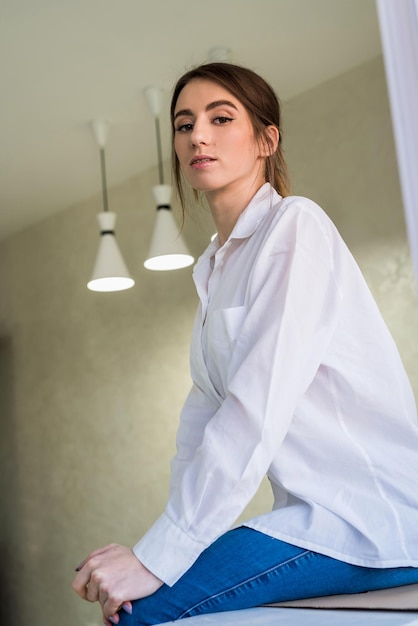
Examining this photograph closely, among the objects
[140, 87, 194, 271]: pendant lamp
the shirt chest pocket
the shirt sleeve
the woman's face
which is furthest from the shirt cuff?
[140, 87, 194, 271]: pendant lamp

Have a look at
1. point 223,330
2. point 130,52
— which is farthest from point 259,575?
point 130,52

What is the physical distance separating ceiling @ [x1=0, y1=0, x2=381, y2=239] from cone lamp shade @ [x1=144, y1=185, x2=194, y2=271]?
60 cm

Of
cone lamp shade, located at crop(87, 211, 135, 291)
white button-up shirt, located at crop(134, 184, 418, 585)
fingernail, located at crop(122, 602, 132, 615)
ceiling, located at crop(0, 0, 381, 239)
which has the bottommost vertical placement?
fingernail, located at crop(122, 602, 132, 615)

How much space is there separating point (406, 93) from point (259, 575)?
23.6 inches

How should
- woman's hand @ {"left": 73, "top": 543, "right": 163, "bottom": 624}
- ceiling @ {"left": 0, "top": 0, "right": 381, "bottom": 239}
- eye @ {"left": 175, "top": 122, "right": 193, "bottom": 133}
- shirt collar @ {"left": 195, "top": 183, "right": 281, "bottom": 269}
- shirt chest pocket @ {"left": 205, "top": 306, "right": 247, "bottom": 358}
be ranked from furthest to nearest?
1. ceiling @ {"left": 0, "top": 0, "right": 381, "bottom": 239}
2. eye @ {"left": 175, "top": 122, "right": 193, "bottom": 133}
3. shirt collar @ {"left": 195, "top": 183, "right": 281, "bottom": 269}
4. shirt chest pocket @ {"left": 205, "top": 306, "right": 247, "bottom": 358}
5. woman's hand @ {"left": 73, "top": 543, "right": 163, "bottom": 624}

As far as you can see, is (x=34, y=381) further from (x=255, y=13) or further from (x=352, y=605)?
(x=352, y=605)

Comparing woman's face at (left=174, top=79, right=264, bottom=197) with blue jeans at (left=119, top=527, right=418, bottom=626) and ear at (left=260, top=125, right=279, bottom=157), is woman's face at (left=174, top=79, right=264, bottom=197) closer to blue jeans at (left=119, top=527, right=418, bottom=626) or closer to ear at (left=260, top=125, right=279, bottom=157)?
ear at (left=260, top=125, right=279, bottom=157)

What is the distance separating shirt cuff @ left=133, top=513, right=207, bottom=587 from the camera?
33.0 inches

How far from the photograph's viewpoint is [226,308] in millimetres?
1034

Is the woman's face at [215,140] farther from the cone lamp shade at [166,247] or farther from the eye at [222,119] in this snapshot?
the cone lamp shade at [166,247]

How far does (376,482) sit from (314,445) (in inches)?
3.4

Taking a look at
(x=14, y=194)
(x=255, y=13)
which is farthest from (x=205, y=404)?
(x=14, y=194)

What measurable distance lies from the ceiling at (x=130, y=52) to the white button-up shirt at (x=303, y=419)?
1.93 meters

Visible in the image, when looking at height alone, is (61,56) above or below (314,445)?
above
